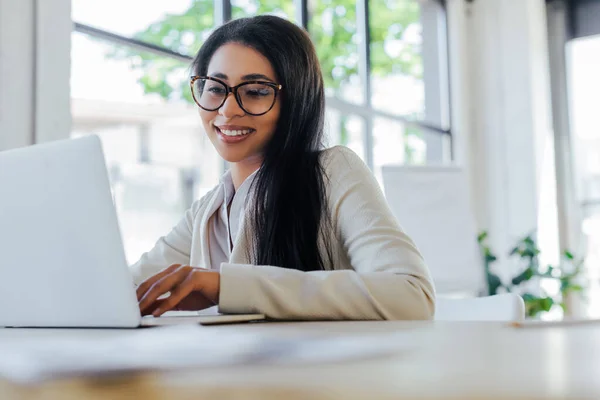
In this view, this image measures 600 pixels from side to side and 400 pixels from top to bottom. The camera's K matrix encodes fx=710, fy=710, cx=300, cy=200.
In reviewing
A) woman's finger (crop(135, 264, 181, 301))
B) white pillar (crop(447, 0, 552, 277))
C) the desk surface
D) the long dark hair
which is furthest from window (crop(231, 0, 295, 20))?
the desk surface

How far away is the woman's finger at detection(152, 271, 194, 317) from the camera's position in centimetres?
98

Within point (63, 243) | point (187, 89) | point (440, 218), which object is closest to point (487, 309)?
point (63, 243)

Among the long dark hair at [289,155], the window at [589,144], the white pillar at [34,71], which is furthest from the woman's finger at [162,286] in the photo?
the window at [589,144]

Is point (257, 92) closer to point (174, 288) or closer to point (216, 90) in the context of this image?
point (216, 90)

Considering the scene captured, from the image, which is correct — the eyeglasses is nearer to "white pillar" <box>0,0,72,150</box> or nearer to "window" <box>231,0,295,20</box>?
"white pillar" <box>0,0,72,150</box>

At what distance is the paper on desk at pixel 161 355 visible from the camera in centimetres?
35

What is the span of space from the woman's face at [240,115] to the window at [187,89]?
18 cm

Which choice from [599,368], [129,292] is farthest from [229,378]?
[129,292]

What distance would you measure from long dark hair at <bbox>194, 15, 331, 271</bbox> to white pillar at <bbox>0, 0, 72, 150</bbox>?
0.87 meters

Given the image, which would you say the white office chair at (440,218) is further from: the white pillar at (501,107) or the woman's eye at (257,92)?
the woman's eye at (257,92)

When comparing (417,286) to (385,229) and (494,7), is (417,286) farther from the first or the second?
(494,7)

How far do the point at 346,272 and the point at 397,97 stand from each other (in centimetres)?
400

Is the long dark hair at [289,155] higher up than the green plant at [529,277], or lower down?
higher up

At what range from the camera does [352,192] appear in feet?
4.40
